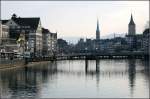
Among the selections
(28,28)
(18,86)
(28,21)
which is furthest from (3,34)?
(18,86)

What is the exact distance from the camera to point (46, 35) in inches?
7515

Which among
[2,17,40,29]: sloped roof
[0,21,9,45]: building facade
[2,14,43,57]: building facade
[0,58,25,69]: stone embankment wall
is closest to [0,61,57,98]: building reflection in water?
[0,58,25,69]: stone embankment wall

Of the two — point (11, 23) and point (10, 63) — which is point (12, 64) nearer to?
point (10, 63)

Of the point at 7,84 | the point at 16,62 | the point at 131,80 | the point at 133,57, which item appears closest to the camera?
the point at 7,84

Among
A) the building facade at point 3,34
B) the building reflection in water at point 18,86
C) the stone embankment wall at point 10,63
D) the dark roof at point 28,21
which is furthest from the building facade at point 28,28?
the building reflection in water at point 18,86

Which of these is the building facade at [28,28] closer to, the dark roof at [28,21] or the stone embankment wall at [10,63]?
the dark roof at [28,21]

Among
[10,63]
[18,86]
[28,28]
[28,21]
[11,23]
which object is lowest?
[18,86]

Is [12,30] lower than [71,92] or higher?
higher

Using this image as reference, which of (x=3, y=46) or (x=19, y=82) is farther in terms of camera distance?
(x=3, y=46)

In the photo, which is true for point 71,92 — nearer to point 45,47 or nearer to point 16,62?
point 16,62

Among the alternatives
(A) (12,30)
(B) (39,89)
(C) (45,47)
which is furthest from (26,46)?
(B) (39,89)

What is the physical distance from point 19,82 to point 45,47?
115548 millimetres

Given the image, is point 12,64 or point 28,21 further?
point 28,21

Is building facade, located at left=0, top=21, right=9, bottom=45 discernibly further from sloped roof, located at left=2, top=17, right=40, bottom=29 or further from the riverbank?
sloped roof, located at left=2, top=17, right=40, bottom=29
